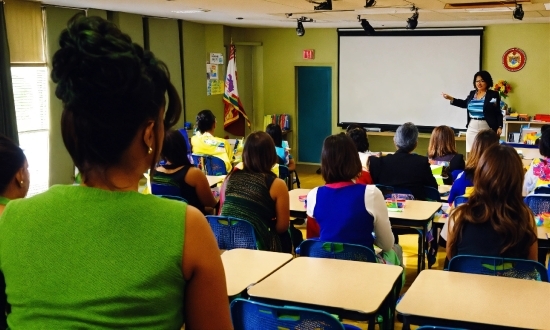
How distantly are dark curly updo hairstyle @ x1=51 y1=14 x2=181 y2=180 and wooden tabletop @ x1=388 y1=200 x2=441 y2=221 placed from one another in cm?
330

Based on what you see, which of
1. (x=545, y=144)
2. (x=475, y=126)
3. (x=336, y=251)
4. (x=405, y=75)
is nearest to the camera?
(x=336, y=251)

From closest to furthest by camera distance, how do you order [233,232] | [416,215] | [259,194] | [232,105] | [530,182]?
1. [233,232]
2. [259,194]
3. [416,215]
4. [530,182]
5. [232,105]

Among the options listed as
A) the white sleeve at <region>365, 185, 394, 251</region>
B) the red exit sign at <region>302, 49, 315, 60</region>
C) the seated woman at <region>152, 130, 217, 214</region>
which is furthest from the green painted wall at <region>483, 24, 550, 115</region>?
the white sleeve at <region>365, 185, 394, 251</region>

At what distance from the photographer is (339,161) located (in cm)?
362

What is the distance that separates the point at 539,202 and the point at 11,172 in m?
3.40

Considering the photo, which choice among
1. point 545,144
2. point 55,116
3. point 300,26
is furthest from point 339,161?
point 300,26

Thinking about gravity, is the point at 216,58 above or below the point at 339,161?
above

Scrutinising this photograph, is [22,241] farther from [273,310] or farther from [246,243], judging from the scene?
[246,243]

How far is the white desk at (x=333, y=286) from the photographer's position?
8.22ft

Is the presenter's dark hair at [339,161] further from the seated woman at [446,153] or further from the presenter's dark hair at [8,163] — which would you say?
the seated woman at [446,153]

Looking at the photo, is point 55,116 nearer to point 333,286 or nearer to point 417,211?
point 417,211

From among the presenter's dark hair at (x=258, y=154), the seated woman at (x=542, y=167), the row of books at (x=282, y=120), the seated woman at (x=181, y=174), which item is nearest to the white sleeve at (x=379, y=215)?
the presenter's dark hair at (x=258, y=154)

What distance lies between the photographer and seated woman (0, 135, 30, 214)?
8.00 feet

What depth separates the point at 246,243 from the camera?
380cm
